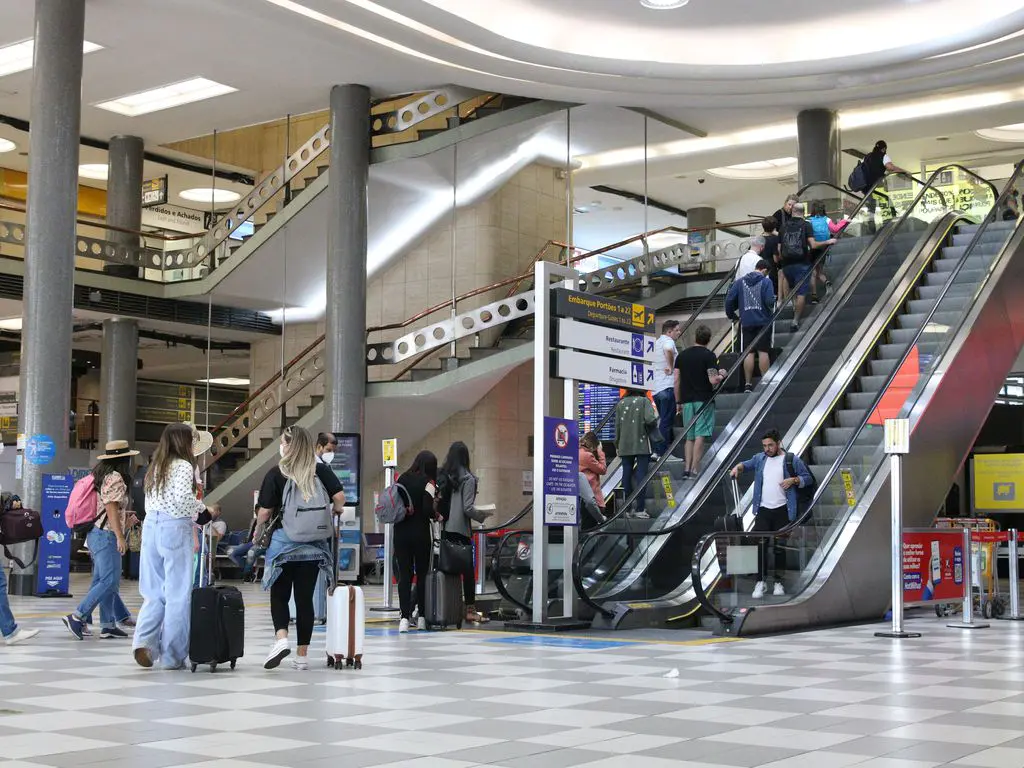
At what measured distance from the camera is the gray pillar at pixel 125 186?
76.6 feet

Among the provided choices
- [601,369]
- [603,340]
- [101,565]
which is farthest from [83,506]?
[603,340]

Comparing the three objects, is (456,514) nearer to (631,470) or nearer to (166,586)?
(631,470)

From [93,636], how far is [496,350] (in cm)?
1098

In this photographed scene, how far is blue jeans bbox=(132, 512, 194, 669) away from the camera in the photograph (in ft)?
26.8

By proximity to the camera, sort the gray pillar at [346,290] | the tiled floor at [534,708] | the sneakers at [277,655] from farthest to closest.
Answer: the gray pillar at [346,290] < the sneakers at [277,655] < the tiled floor at [534,708]

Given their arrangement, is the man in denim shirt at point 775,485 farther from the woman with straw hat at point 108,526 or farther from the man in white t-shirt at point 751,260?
the woman with straw hat at point 108,526

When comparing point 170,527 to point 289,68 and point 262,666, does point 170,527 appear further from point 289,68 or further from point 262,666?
point 289,68

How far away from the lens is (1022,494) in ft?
79.4

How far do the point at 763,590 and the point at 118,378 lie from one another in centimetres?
1517

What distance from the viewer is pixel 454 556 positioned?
11.3m

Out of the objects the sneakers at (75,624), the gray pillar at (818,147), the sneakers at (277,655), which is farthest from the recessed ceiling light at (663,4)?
the sneakers at (277,655)

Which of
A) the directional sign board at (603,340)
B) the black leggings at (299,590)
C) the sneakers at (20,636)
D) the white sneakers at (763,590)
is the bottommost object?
the sneakers at (20,636)

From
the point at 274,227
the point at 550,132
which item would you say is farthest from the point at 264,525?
the point at 550,132

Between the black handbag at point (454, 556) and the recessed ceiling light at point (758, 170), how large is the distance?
1921 cm
